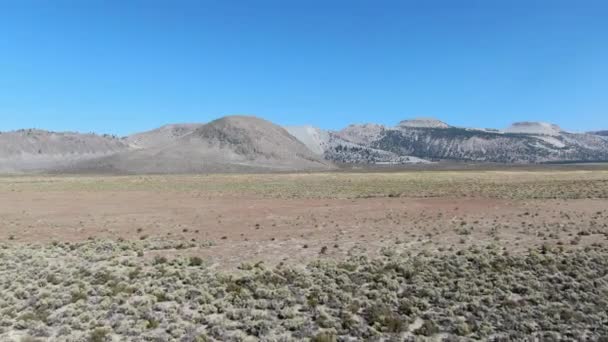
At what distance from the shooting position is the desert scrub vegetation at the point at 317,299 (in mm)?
10781

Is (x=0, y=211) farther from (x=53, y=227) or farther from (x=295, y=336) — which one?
(x=295, y=336)

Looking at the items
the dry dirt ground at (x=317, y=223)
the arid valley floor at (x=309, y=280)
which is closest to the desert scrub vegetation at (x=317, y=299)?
the arid valley floor at (x=309, y=280)

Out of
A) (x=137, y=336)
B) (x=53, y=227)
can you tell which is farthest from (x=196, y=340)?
(x=53, y=227)

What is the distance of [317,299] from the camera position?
13.0m

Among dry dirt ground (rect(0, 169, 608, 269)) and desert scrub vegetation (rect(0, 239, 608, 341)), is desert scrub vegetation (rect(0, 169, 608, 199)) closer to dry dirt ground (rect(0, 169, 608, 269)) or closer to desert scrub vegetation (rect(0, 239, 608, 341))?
dry dirt ground (rect(0, 169, 608, 269))

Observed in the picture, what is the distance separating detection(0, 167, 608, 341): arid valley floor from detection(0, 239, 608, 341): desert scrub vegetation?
2.0 inches

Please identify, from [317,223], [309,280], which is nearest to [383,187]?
[317,223]

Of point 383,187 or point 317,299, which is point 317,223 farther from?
point 383,187

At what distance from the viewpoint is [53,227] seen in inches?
1133

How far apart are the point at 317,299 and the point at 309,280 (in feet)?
5.70

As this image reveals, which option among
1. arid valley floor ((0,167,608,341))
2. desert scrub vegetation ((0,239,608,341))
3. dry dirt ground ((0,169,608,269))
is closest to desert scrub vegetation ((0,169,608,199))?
dry dirt ground ((0,169,608,269))

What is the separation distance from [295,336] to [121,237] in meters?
17.1

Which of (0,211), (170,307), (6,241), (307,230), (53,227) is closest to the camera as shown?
(170,307)

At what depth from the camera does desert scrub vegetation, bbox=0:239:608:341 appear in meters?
10.8
